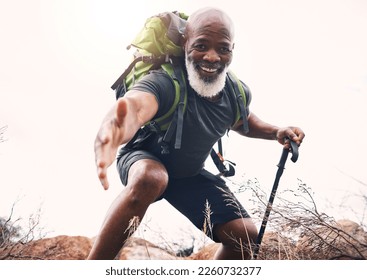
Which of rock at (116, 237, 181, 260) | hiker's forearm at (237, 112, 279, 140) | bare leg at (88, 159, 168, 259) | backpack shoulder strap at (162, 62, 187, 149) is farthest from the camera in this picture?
→ rock at (116, 237, 181, 260)

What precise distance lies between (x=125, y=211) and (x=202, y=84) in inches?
26.3

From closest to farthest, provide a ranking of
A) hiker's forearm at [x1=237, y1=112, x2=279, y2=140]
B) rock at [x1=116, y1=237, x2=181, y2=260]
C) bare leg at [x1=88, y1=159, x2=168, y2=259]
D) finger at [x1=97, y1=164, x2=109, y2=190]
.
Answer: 1. finger at [x1=97, y1=164, x2=109, y2=190]
2. bare leg at [x1=88, y1=159, x2=168, y2=259]
3. hiker's forearm at [x1=237, y1=112, x2=279, y2=140]
4. rock at [x1=116, y1=237, x2=181, y2=260]

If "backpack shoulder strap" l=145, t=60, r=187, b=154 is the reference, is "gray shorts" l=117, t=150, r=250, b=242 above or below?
below

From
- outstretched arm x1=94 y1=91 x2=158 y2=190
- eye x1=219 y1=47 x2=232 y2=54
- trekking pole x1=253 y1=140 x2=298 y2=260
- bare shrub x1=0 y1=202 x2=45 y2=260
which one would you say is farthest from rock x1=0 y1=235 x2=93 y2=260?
eye x1=219 y1=47 x2=232 y2=54

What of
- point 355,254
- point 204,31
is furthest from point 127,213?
point 355,254

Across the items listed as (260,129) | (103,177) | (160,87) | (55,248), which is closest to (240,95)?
(260,129)

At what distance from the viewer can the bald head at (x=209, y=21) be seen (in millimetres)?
2043

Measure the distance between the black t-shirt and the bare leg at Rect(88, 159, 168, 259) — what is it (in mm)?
279

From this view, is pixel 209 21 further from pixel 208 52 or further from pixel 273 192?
pixel 273 192

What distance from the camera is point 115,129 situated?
131 centimetres

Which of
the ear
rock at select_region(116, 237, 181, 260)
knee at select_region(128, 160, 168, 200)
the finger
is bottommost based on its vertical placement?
rock at select_region(116, 237, 181, 260)

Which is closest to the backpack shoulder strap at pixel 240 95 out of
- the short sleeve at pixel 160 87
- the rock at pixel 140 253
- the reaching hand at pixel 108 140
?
the short sleeve at pixel 160 87

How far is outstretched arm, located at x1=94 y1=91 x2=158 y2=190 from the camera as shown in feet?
3.97

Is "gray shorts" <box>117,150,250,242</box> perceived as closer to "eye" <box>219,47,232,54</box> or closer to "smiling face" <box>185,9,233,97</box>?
"smiling face" <box>185,9,233,97</box>
